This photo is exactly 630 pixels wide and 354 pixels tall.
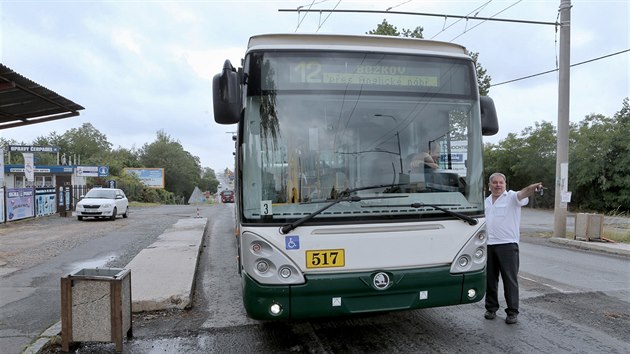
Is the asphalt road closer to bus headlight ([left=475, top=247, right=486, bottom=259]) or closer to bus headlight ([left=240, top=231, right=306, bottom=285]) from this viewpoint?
bus headlight ([left=475, top=247, right=486, bottom=259])

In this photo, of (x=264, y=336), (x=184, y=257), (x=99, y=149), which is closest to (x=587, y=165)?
(x=184, y=257)

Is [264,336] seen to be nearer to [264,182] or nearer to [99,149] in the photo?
[264,182]

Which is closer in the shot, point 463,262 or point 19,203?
point 463,262

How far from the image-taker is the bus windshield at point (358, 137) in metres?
4.18

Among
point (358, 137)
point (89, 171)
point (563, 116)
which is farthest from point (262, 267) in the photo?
point (89, 171)

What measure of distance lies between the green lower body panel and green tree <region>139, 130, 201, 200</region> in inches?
3328

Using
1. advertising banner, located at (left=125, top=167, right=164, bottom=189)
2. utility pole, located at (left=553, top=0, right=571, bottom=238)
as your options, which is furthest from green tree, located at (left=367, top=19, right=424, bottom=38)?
advertising banner, located at (left=125, top=167, right=164, bottom=189)

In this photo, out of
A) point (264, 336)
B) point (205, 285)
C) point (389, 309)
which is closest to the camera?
point (389, 309)

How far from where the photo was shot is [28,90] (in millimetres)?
9578

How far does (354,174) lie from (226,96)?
1.40 metres

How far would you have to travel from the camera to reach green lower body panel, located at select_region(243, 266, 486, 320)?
3992 millimetres

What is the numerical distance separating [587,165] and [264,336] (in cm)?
2972

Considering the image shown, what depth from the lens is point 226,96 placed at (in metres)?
4.10

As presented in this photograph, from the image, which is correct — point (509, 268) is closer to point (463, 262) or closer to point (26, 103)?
point (463, 262)
